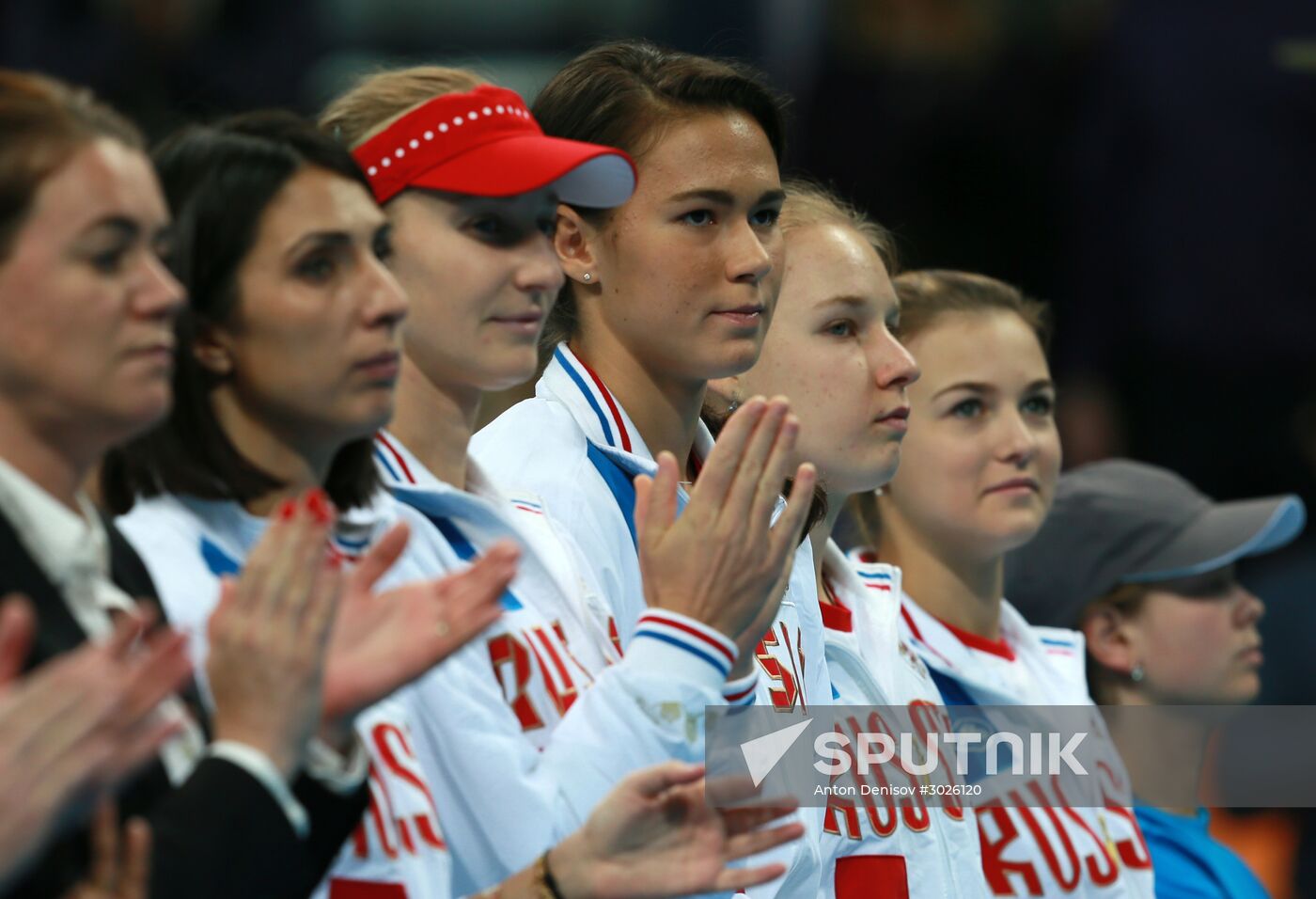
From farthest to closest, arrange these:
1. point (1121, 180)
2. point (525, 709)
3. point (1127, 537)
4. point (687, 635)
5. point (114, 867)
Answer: point (1121, 180), point (1127, 537), point (525, 709), point (687, 635), point (114, 867)

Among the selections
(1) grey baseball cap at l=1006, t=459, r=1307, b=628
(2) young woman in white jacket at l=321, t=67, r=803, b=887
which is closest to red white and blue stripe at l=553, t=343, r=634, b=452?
(2) young woman in white jacket at l=321, t=67, r=803, b=887

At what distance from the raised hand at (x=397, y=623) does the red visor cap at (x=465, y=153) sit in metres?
0.81

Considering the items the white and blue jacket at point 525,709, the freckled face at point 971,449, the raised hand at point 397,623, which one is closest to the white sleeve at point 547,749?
the white and blue jacket at point 525,709

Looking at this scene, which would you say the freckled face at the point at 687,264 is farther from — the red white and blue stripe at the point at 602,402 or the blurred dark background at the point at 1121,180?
the blurred dark background at the point at 1121,180

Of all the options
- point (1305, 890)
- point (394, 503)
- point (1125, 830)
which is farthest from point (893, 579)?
point (1305, 890)

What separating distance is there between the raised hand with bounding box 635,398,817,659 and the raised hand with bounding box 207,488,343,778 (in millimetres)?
756

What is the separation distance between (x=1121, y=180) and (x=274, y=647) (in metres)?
6.09

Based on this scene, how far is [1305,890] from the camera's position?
6336mm

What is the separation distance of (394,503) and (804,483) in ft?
1.85

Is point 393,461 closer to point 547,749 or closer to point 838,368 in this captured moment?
point 547,749

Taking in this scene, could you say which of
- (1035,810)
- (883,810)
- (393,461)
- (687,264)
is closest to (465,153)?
(393,461)

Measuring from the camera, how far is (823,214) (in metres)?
4.06

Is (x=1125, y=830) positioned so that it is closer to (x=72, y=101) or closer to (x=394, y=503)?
(x=394, y=503)

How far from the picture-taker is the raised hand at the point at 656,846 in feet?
7.89
